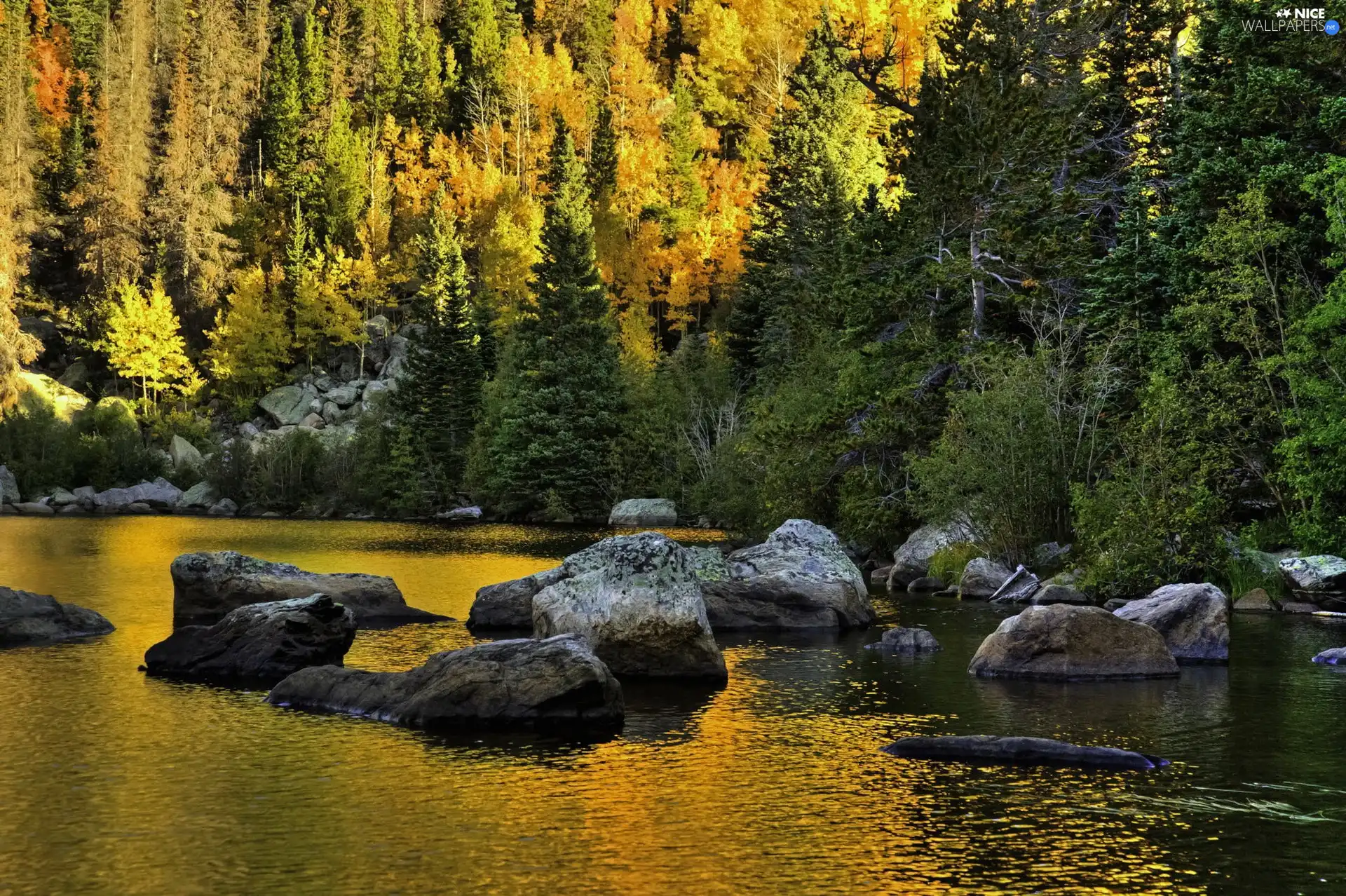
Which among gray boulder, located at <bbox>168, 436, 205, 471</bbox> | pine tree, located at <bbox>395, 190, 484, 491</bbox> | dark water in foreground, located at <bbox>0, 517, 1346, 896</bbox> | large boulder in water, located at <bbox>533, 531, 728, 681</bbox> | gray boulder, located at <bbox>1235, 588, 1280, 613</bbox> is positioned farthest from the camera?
gray boulder, located at <bbox>168, 436, 205, 471</bbox>

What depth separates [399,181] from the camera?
9938cm

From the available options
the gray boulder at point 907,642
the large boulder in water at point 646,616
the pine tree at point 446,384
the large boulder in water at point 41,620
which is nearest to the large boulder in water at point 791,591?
the gray boulder at point 907,642

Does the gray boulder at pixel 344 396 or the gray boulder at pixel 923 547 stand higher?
the gray boulder at pixel 344 396

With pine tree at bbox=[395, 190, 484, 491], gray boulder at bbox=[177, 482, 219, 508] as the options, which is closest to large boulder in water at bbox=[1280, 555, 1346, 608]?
pine tree at bbox=[395, 190, 484, 491]

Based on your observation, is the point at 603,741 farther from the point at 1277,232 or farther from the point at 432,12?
the point at 432,12

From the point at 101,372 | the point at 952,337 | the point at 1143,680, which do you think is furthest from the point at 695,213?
the point at 1143,680

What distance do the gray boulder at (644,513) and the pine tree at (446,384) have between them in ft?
42.2

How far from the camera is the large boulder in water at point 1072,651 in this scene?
2077 centimetres

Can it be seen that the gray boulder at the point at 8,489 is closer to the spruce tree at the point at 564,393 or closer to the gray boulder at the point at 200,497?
the gray boulder at the point at 200,497

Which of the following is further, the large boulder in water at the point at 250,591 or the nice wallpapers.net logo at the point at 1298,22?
the nice wallpapers.net logo at the point at 1298,22

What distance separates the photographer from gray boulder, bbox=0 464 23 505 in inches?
2852

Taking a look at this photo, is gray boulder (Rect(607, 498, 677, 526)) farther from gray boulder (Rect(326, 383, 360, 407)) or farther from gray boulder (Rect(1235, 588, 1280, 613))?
gray boulder (Rect(1235, 588, 1280, 613))

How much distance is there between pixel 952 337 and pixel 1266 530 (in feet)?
38.4

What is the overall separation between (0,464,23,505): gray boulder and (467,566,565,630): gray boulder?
180ft
